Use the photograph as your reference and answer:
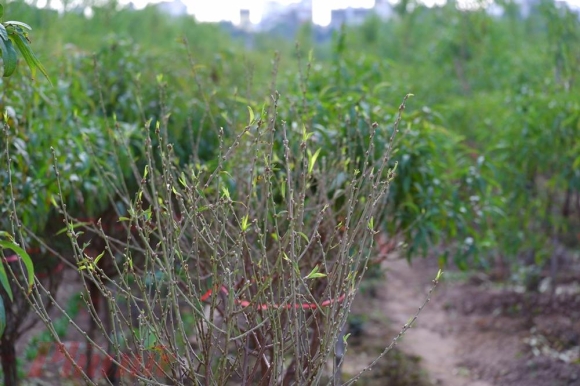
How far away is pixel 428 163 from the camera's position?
3.80m

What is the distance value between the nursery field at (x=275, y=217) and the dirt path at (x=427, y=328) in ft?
0.11

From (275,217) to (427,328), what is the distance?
17.9ft

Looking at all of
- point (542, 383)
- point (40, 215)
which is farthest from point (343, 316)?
point (542, 383)

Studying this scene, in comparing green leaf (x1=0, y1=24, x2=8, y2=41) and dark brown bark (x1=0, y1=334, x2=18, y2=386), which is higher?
green leaf (x1=0, y1=24, x2=8, y2=41)

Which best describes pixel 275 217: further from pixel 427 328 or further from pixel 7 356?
pixel 427 328

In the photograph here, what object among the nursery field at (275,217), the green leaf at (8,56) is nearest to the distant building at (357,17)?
the nursery field at (275,217)

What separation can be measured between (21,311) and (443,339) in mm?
4421

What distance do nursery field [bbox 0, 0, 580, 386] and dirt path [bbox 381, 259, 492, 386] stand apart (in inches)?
1.3

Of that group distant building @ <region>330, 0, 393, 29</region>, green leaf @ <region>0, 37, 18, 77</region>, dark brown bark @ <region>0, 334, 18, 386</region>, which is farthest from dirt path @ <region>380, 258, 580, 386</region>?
green leaf @ <region>0, 37, 18, 77</region>

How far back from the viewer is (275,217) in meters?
1.86

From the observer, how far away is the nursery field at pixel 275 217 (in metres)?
1.97

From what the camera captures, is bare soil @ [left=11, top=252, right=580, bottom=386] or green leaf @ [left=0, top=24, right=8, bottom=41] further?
bare soil @ [left=11, top=252, right=580, bottom=386]

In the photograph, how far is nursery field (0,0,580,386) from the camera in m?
1.97

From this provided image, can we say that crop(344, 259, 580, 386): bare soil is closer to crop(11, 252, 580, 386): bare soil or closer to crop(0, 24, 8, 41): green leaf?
crop(11, 252, 580, 386): bare soil
